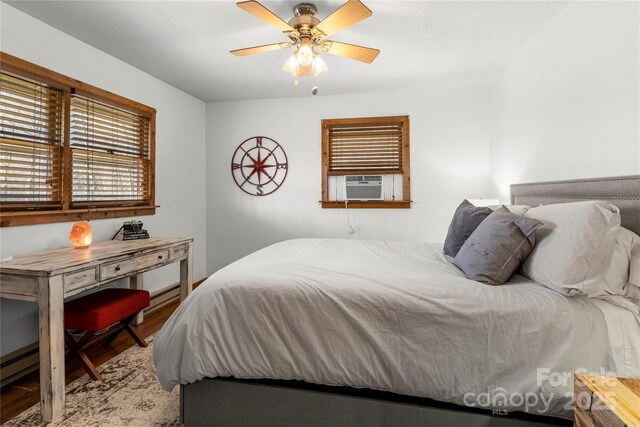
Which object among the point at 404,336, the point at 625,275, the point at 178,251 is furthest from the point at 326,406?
the point at 178,251

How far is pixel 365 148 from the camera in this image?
3963mm

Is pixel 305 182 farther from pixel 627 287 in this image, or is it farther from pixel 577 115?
pixel 627 287

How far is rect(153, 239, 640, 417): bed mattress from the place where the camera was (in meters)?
1.18

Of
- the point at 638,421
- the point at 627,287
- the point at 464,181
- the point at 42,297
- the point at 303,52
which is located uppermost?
the point at 303,52

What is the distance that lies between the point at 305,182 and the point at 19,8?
290 cm

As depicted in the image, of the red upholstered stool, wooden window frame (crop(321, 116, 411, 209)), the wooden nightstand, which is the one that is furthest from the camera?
wooden window frame (crop(321, 116, 411, 209))

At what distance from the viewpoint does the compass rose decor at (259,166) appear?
13.6 feet

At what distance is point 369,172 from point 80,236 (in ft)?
9.84

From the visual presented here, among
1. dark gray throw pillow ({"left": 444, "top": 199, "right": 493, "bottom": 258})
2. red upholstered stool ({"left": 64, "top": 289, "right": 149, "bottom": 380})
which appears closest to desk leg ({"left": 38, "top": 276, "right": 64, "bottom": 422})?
red upholstered stool ({"left": 64, "top": 289, "right": 149, "bottom": 380})

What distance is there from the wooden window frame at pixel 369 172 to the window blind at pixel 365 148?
0.04 metres

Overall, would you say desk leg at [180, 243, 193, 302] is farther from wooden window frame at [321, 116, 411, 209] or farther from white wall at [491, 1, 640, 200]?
white wall at [491, 1, 640, 200]

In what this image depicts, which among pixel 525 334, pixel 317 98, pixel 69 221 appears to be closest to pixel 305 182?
pixel 317 98

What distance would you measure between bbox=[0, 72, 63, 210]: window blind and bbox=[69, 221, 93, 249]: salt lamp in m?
0.27

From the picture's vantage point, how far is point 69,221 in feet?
8.02
